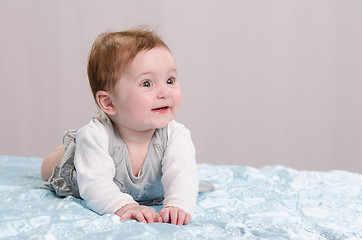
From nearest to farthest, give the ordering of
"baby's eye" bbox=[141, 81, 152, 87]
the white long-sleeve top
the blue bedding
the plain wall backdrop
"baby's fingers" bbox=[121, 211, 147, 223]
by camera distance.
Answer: the blue bedding, "baby's fingers" bbox=[121, 211, 147, 223], the white long-sleeve top, "baby's eye" bbox=[141, 81, 152, 87], the plain wall backdrop

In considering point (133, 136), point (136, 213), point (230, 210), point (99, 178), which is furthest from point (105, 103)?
point (230, 210)

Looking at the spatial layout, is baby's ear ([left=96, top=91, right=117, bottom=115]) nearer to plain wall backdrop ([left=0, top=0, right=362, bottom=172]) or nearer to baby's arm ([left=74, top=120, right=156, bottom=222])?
baby's arm ([left=74, top=120, right=156, bottom=222])

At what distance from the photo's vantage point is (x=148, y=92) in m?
1.51

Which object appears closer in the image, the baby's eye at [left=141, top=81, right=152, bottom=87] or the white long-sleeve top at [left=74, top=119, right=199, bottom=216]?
the white long-sleeve top at [left=74, top=119, right=199, bottom=216]

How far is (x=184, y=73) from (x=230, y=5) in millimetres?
616

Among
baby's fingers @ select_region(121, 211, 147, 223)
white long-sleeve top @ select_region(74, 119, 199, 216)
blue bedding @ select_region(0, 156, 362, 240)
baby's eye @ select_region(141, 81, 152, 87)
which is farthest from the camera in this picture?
baby's eye @ select_region(141, 81, 152, 87)

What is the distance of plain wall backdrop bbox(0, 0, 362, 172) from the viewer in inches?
146

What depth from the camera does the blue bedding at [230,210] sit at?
3.96 ft

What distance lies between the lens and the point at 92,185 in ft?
4.80

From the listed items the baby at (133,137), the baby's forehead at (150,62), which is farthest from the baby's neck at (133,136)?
the baby's forehead at (150,62)

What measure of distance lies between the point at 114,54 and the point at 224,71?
2.32 metres

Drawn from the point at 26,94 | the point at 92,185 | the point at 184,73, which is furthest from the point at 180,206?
the point at 26,94

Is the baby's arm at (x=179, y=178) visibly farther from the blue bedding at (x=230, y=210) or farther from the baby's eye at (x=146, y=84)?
the baby's eye at (x=146, y=84)

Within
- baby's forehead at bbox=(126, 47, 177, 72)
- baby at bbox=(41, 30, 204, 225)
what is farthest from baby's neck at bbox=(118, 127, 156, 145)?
baby's forehead at bbox=(126, 47, 177, 72)
